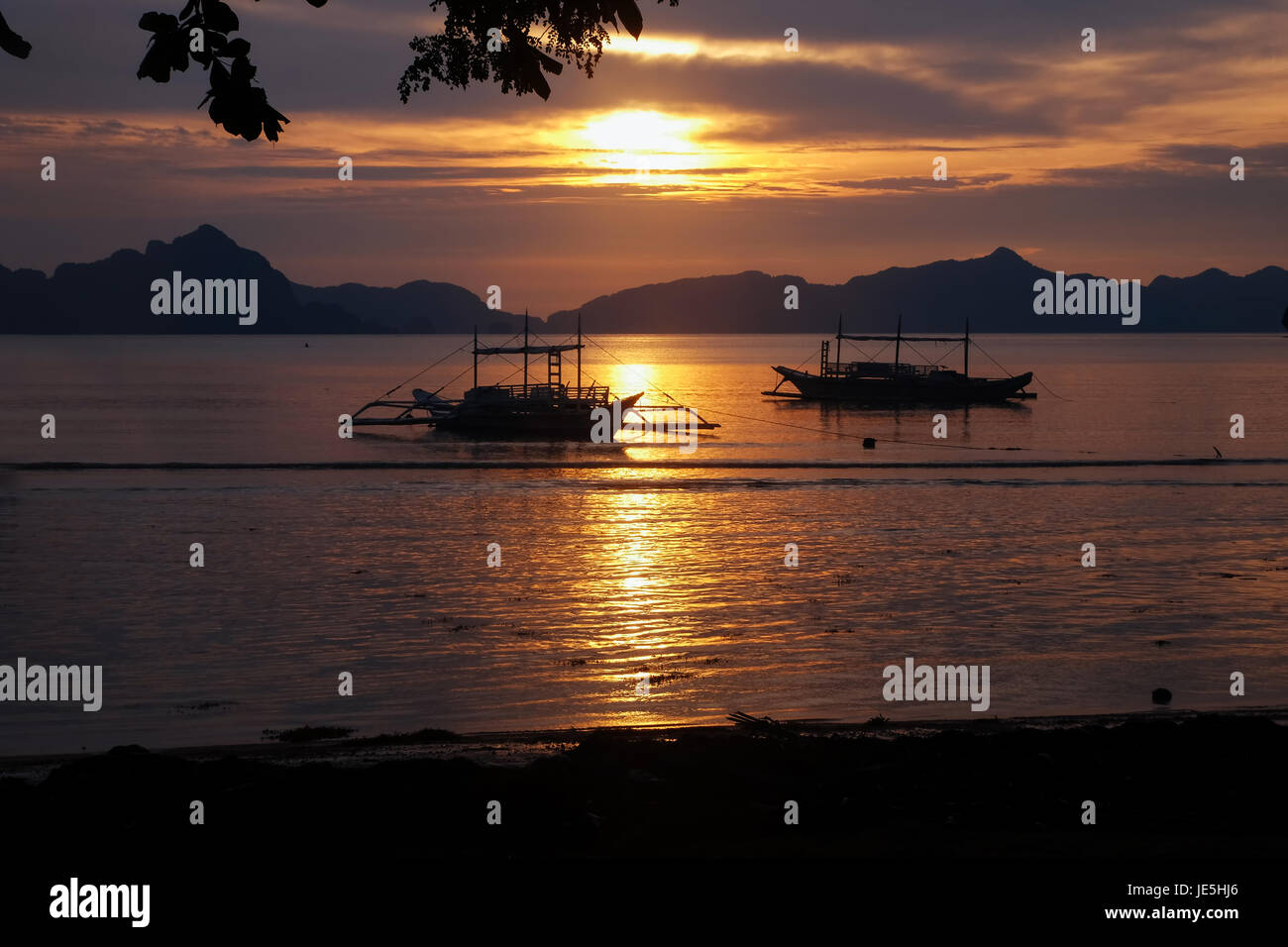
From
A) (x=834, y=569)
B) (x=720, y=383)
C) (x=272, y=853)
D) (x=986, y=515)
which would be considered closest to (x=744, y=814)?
(x=272, y=853)

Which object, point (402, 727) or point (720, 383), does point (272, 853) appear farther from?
point (720, 383)

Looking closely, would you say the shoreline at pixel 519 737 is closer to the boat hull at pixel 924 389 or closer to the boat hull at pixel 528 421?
the boat hull at pixel 528 421

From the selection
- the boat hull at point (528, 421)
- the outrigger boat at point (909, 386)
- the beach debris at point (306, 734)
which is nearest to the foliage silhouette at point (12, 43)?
the beach debris at point (306, 734)

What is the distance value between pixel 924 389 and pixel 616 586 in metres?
84.9

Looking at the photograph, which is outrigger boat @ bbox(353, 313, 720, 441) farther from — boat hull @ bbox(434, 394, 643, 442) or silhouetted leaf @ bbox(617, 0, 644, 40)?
silhouetted leaf @ bbox(617, 0, 644, 40)

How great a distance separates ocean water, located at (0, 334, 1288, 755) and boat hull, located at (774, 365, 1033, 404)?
45.3 m

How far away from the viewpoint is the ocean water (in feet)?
45.9

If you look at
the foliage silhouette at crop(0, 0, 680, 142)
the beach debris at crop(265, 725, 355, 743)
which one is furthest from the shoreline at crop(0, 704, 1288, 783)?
the foliage silhouette at crop(0, 0, 680, 142)

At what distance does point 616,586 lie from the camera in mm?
22453

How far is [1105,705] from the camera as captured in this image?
13.4 m

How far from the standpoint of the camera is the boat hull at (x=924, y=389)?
10288cm

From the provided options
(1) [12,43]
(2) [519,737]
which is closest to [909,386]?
(2) [519,737]

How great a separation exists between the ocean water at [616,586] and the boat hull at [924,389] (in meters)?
45.3

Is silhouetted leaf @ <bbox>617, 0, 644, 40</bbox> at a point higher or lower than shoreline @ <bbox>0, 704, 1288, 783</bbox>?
higher
